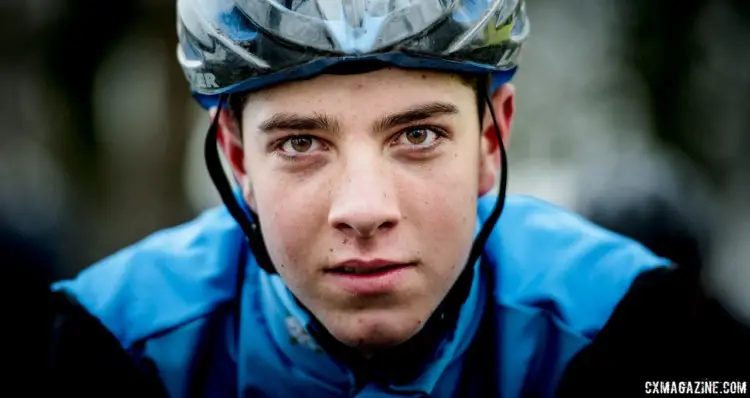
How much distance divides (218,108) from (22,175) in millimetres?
10778

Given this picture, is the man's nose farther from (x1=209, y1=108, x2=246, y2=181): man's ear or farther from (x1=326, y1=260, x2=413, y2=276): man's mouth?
(x1=209, y1=108, x2=246, y2=181): man's ear

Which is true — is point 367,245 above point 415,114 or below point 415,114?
below

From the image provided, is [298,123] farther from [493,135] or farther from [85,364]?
[85,364]

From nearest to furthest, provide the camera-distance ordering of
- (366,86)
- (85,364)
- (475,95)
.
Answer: (366,86)
(475,95)
(85,364)

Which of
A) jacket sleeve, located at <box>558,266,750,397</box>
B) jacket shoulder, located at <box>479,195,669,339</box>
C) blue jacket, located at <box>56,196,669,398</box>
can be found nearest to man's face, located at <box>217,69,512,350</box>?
blue jacket, located at <box>56,196,669,398</box>

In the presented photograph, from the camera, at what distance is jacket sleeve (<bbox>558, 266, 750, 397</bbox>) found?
3.12m

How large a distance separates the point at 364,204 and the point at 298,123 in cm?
35

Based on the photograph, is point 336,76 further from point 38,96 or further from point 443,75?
point 38,96

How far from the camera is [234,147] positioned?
10.4ft

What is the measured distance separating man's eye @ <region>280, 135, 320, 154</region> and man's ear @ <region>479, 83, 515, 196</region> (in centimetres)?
62

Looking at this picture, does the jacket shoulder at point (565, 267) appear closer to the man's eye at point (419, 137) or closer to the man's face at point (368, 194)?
the man's face at point (368, 194)

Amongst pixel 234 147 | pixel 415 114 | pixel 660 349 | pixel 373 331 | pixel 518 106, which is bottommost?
pixel 518 106

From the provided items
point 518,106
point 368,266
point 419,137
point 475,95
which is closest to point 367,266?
point 368,266

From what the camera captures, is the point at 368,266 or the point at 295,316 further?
the point at 295,316
